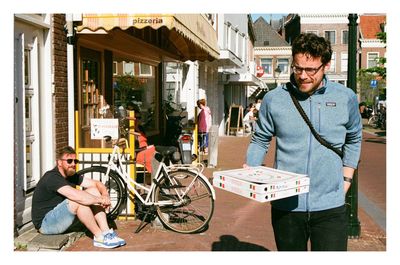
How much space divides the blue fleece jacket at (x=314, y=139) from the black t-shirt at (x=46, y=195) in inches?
121

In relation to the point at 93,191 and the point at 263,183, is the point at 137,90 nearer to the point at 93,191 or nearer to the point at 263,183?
the point at 93,191

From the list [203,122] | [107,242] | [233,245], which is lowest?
[233,245]

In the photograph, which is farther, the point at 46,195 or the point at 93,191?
the point at 93,191

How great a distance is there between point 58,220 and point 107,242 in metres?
0.55

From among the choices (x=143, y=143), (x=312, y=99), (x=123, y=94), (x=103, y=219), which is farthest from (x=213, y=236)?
(x=123, y=94)

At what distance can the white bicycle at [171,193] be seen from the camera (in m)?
6.48

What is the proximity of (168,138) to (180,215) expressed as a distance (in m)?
8.77

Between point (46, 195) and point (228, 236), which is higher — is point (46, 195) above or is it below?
above

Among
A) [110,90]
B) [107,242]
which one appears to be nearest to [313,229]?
[107,242]

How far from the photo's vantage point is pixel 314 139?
318 cm

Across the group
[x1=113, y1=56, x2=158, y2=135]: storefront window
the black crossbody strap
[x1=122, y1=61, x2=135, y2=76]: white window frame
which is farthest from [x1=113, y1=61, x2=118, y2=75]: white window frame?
the black crossbody strap

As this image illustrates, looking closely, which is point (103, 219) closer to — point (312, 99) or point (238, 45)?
point (312, 99)

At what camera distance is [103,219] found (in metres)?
5.84

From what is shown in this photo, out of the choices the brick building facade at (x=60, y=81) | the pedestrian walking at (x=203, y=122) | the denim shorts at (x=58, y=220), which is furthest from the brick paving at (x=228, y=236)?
the pedestrian walking at (x=203, y=122)
